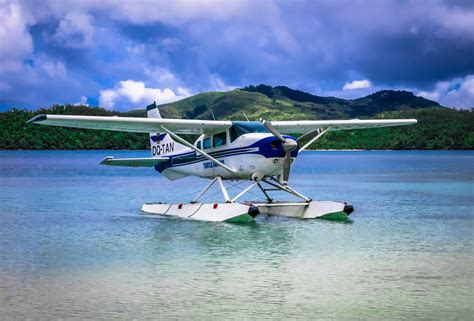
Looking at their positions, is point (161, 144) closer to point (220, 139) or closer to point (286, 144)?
point (220, 139)

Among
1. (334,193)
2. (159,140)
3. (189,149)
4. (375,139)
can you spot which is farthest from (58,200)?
(375,139)

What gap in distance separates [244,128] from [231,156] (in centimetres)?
65

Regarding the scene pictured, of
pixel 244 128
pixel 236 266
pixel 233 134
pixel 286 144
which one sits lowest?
pixel 236 266

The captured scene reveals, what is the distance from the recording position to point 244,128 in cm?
1471

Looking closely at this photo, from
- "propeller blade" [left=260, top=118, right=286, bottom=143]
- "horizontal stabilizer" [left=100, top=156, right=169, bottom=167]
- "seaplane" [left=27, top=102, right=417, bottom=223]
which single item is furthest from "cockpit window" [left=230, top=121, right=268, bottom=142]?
"horizontal stabilizer" [left=100, top=156, right=169, bottom=167]

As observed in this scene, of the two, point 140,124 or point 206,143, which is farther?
point 206,143

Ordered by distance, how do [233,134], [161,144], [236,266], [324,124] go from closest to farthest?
[236,266] < [233,134] < [324,124] < [161,144]

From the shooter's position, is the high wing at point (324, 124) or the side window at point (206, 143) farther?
the high wing at point (324, 124)

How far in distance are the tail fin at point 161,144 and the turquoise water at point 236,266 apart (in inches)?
69.6

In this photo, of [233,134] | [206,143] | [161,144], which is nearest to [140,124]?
[206,143]

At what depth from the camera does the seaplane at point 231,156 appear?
1399 cm

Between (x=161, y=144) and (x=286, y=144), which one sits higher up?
(x=161, y=144)

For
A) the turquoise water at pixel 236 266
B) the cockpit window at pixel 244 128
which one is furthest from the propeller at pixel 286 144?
the turquoise water at pixel 236 266

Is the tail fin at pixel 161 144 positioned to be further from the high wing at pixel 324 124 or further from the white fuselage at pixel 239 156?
the high wing at pixel 324 124
